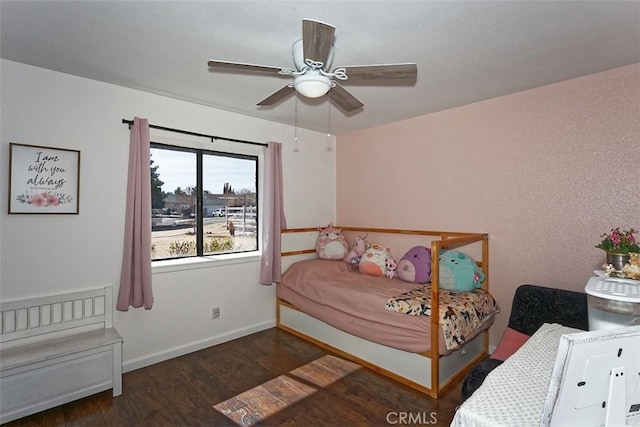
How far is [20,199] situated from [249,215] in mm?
2001

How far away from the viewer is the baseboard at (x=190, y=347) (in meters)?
2.73

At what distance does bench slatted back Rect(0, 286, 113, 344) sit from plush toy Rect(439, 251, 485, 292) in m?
2.89

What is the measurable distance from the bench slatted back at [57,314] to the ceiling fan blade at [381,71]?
2.54m

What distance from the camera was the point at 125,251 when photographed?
262 centimetres

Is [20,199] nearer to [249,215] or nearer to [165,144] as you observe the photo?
[165,144]

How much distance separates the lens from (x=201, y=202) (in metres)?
3.37

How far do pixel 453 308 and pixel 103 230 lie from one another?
2873mm

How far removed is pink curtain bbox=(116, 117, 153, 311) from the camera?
2613 mm

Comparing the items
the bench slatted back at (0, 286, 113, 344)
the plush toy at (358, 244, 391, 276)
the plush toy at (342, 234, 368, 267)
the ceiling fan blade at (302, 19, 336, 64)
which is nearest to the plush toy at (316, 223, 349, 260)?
the plush toy at (342, 234, 368, 267)

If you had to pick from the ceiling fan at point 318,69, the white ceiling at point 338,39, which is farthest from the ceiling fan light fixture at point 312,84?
the white ceiling at point 338,39

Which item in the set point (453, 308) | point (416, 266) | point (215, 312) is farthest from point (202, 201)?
point (453, 308)

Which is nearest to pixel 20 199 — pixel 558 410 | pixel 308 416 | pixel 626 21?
pixel 308 416

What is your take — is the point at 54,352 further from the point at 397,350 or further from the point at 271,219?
the point at 397,350

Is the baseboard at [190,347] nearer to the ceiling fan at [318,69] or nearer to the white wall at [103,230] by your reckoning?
the white wall at [103,230]
